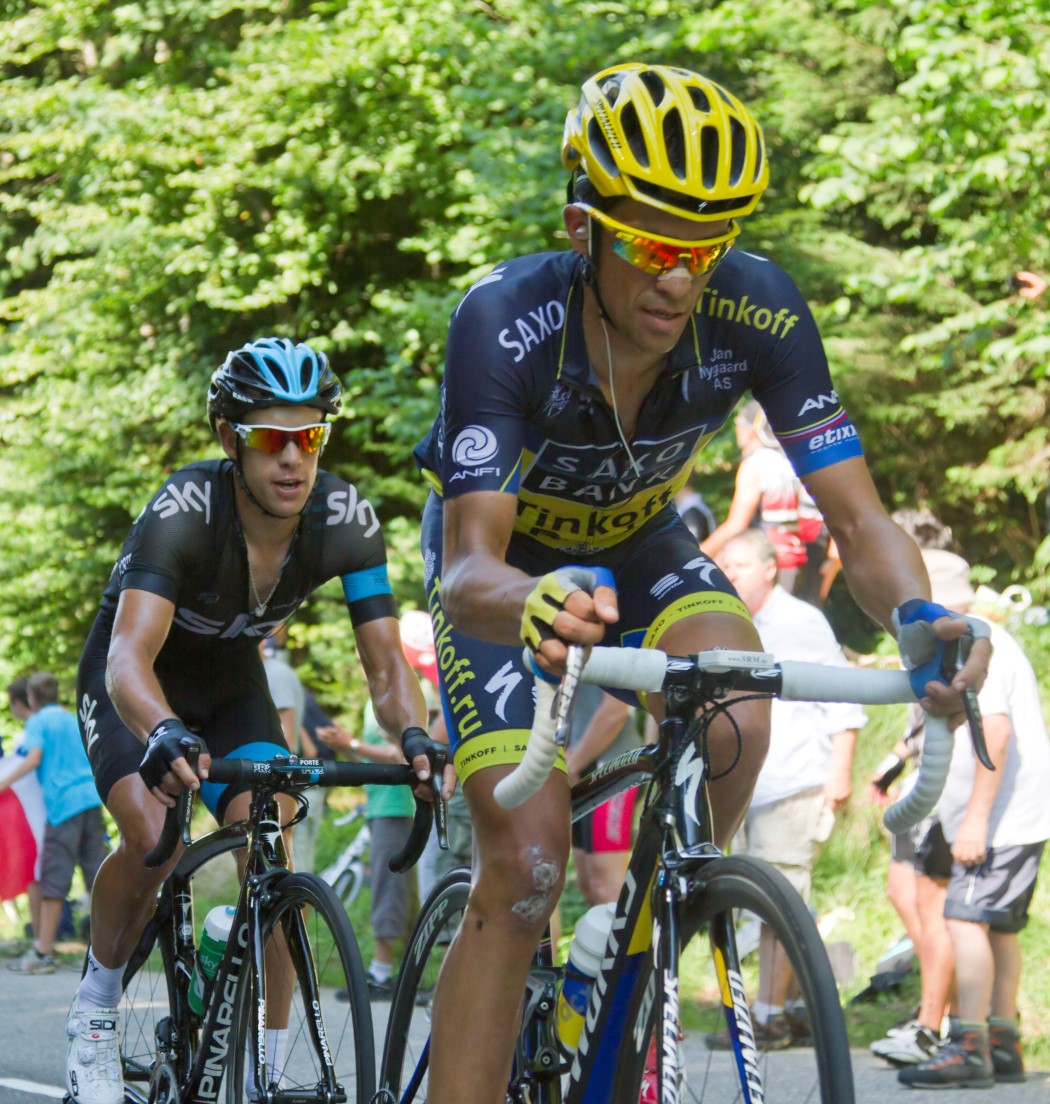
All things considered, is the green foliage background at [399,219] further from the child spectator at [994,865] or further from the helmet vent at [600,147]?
the helmet vent at [600,147]

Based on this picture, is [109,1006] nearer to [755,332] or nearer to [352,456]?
[755,332]

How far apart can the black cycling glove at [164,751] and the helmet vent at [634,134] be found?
1.71m

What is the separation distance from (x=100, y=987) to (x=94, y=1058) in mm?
208

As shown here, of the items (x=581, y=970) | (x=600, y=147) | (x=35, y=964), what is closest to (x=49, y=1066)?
(x=35, y=964)

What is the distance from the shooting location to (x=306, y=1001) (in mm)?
4113

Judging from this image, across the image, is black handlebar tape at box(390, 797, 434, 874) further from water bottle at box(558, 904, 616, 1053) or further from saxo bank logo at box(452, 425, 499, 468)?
saxo bank logo at box(452, 425, 499, 468)

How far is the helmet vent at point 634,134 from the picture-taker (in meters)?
3.17

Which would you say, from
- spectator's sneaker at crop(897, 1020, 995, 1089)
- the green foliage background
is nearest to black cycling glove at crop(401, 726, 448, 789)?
spectator's sneaker at crop(897, 1020, 995, 1089)

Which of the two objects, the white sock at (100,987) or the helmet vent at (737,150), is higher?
the helmet vent at (737,150)

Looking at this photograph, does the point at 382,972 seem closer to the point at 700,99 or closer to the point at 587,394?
the point at 587,394

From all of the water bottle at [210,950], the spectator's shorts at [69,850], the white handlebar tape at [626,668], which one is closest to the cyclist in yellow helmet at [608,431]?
the white handlebar tape at [626,668]

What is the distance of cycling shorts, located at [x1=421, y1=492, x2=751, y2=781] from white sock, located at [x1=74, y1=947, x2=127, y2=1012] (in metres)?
1.76

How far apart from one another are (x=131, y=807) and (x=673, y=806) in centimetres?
208

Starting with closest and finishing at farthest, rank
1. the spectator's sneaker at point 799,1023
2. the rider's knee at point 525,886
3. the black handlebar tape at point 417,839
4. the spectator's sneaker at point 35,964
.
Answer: the spectator's sneaker at point 799,1023 → the rider's knee at point 525,886 → the black handlebar tape at point 417,839 → the spectator's sneaker at point 35,964
